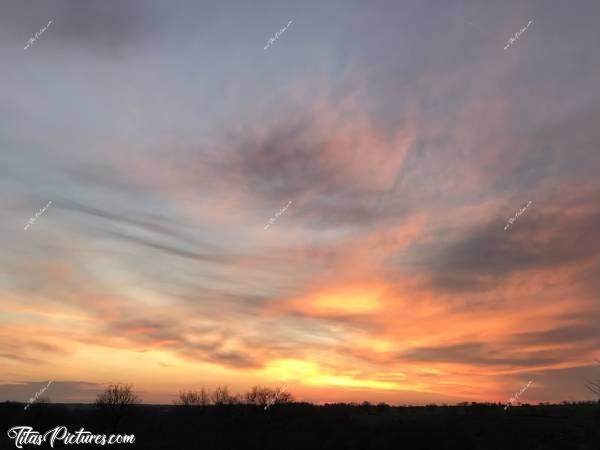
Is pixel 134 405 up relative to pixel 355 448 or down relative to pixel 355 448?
up

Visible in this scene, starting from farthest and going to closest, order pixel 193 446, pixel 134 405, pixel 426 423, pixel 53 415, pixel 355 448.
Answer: pixel 53 415
pixel 134 405
pixel 426 423
pixel 355 448
pixel 193 446

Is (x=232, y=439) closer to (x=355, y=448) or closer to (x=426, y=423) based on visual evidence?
(x=355, y=448)

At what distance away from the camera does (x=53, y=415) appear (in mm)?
107188

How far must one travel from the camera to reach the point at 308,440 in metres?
72.2

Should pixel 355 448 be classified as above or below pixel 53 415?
below

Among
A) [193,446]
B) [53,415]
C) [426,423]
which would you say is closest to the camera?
[193,446]

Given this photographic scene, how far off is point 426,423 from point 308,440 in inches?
748

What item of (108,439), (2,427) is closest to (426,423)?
(108,439)

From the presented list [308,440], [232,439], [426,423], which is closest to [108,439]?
[232,439]

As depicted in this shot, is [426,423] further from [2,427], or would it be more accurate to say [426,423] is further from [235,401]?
[2,427]

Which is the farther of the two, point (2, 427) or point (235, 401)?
point (2, 427)

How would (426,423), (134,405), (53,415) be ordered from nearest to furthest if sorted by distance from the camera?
1. (426,423)
2. (134,405)
3. (53,415)

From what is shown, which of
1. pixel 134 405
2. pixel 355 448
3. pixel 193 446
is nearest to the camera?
pixel 193 446

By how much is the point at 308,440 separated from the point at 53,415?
59.5 metres
